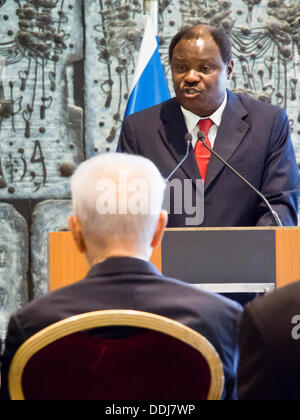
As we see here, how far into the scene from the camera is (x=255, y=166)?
9.20ft

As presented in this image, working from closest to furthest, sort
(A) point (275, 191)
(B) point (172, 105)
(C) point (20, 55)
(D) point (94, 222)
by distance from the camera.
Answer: (D) point (94, 222)
(A) point (275, 191)
(B) point (172, 105)
(C) point (20, 55)

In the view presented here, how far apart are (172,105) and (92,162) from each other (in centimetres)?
167

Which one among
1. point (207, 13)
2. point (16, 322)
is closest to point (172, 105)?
point (207, 13)

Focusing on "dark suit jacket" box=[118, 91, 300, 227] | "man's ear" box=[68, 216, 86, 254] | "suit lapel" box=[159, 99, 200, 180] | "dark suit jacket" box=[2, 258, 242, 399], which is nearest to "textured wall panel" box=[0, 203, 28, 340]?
"dark suit jacket" box=[118, 91, 300, 227]

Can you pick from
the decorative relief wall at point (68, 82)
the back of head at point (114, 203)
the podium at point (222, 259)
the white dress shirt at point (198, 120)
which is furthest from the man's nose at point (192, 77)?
the back of head at point (114, 203)

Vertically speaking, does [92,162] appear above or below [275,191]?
above

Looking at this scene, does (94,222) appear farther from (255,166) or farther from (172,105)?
(172,105)

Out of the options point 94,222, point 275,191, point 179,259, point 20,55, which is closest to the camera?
point 94,222

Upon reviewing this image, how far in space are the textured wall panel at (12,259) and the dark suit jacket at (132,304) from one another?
307 cm

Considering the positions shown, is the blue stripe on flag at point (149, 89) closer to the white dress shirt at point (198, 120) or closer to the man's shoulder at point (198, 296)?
the white dress shirt at point (198, 120)

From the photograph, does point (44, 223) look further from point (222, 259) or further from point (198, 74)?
point (222, 259)

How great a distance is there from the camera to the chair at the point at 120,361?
1159 mm

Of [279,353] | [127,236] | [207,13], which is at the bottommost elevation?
[279,353]
